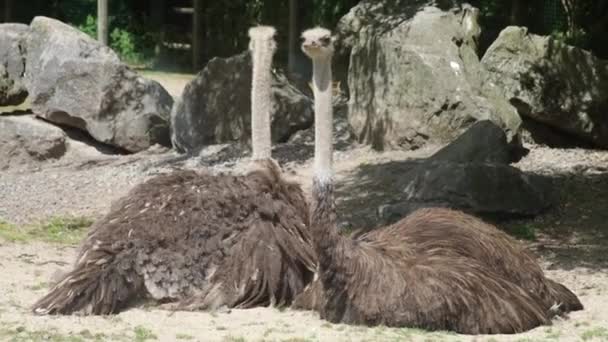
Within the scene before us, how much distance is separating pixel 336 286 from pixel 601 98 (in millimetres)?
6019

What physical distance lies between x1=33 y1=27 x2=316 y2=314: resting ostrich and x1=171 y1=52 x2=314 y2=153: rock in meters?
5.63

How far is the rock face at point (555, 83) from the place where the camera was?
11312 mm

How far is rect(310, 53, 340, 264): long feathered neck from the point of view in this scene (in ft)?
19.4

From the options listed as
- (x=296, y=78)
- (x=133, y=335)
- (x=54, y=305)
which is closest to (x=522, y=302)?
(x=133, y=335)

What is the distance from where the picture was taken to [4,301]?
259 inches

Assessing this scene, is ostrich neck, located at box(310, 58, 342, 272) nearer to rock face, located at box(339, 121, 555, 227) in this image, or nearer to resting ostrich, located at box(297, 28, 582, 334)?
resting ostrich, located at box(297, 28, 582, 334)

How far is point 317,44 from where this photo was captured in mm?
5809

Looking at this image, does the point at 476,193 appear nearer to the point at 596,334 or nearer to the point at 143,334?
the point at 596,334

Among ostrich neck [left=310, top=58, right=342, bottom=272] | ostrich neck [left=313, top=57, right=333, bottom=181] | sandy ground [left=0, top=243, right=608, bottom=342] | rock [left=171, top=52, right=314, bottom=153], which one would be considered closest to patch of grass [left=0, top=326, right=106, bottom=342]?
sandy ground [left=0, top=243, right=608, bottom=342]

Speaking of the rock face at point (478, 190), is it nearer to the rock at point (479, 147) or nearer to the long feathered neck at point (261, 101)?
the rock at point (479, 147)

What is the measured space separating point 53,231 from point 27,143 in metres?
4.10

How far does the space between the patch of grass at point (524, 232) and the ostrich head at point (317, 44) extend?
341cm

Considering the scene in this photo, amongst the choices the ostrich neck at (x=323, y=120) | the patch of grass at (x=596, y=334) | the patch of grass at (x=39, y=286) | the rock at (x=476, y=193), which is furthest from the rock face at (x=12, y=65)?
the patch of grass at (x=596, y=334)

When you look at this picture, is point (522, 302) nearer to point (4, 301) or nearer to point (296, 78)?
point (4, 301)
